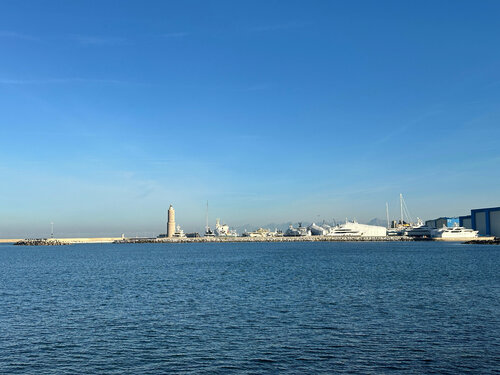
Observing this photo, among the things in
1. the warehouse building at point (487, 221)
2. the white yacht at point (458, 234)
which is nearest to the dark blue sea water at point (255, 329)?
the warehouse building at point (487, 221)

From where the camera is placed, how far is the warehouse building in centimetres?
18362

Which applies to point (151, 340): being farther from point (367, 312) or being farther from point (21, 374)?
point (367, 312)

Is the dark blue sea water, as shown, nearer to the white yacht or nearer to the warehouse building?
the warehouse building

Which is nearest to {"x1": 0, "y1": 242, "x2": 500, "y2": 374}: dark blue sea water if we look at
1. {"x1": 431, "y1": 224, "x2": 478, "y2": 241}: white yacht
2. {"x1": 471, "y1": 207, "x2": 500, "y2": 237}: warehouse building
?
{"x1": 471, "y1": 207, "x2": 500, "y2": 237}: warehouse building

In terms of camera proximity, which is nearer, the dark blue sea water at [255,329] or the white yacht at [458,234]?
the dark blue sea water at [255,329]

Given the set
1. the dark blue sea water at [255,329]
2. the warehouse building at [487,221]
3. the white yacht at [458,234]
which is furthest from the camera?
the white yacht at [458,234]

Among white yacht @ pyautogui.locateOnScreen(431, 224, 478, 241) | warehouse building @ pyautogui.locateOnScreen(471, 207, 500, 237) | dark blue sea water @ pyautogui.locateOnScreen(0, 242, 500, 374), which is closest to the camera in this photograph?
dark blue sea water @ pyautogui.locateOnScreen(0, 242, 500, 374)

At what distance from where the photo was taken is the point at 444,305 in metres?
31.5

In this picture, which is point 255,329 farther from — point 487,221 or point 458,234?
point 458,234

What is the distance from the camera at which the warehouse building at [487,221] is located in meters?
184

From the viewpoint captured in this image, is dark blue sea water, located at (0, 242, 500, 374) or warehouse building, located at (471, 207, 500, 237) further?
warehouse building, located at (471, 207, 500, 237)

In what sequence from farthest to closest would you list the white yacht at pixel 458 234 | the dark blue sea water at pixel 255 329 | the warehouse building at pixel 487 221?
the white yacht at pixel 458 234, the warehouse building at pixel 487 221, the dark blue sea water at pixel 255 329

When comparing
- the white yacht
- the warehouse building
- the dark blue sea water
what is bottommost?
the dark blue sea water

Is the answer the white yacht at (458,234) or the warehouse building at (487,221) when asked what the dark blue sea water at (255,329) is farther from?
the white yacht at (458,234)
